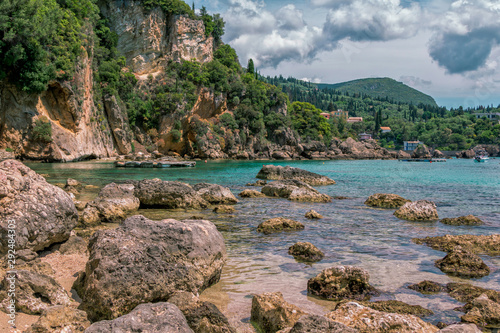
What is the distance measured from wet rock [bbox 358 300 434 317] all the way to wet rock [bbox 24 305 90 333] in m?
4.65

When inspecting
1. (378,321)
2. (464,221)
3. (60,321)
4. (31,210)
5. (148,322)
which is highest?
(31,210)

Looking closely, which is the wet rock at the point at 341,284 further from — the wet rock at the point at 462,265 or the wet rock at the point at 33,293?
the wet rock at the point at 33,293

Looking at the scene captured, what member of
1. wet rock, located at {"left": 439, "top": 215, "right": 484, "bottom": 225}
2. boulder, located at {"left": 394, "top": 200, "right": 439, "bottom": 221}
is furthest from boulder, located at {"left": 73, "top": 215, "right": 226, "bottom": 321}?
wet rock, located at {"left": 439, "top": 215, "right": 484, "bottom": 225}

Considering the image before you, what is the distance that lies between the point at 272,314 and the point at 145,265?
225cm

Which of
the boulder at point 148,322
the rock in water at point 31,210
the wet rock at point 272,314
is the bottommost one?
the wet rock at point 272,314

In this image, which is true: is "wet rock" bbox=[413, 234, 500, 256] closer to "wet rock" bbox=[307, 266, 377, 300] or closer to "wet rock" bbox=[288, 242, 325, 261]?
"wet rock" bbox=[288, 242, 325, 261]

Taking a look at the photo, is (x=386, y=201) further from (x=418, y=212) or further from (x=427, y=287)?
(x=427, y=287)

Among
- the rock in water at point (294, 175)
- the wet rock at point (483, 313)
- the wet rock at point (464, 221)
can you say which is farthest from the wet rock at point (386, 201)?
the wet rock at point (483, 313)

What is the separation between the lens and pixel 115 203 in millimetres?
14258

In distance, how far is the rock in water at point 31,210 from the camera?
23.3ft

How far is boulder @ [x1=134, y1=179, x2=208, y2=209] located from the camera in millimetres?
16297

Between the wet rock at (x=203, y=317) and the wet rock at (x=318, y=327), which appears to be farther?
the wet rock at (x=203, y=317)

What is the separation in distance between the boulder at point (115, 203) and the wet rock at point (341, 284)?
8.82 metres

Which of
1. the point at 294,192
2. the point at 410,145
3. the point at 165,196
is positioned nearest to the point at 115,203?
the point at 165,196
